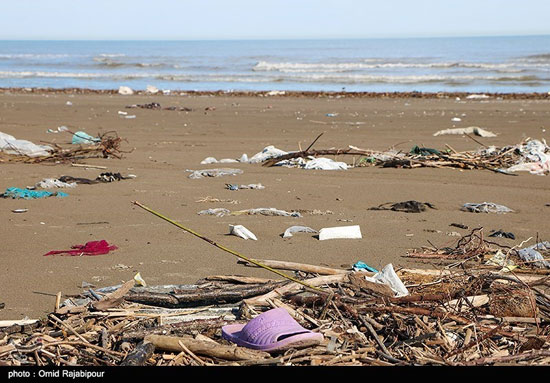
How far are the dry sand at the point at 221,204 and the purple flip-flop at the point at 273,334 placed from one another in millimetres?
1636

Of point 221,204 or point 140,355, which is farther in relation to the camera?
point 221,204

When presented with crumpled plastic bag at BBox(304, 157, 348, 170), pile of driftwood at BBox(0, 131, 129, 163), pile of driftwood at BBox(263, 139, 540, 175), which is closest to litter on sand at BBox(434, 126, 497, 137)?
pile of driftwood at BBox(263, 139, 540, 175)

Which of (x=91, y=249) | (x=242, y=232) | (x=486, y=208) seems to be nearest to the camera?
(x=91, y=249)

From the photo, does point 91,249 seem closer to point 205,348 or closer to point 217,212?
A: point 217,212

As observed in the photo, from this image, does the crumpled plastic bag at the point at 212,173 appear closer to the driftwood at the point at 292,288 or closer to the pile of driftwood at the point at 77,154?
the pile of driftwood at the point at 77,154

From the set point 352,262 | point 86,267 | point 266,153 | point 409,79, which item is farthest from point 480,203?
point 409,79

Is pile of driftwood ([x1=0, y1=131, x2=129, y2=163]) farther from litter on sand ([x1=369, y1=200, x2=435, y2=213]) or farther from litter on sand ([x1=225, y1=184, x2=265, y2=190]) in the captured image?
litter on sand ([x1=369, y1=200, x2=435, y2=213])

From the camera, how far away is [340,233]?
21.4 feet

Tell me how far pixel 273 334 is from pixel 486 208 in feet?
16.2

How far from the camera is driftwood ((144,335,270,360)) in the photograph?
344 centimetres

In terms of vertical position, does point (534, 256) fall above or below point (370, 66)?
above

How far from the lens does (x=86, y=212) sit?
7.48 meters

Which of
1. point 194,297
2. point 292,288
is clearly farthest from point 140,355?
point 292,288

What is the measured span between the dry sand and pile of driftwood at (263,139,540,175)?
0.72ft
